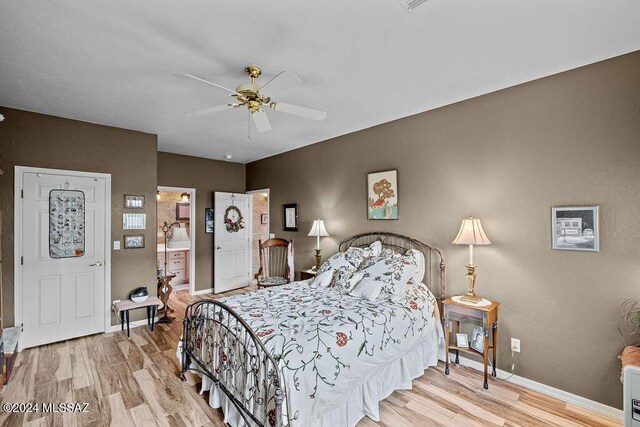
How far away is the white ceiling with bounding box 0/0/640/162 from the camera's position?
1.81 meters

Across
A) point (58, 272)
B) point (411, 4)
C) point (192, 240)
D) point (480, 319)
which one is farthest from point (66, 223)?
point (480, 319)

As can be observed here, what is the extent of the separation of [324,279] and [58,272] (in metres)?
3.32

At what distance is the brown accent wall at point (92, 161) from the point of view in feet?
11.1

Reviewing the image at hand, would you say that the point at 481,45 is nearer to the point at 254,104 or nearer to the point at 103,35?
the point at 254,104

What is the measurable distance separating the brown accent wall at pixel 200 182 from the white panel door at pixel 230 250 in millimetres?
207

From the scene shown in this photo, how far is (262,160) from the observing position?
6160mm

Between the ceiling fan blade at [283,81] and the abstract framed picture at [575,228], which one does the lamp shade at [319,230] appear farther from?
the abstract framed picture at [575,228]

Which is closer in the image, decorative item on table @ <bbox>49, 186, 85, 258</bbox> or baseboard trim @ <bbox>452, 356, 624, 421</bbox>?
baseboard trim @ <bbox>452, 356, 624, 421</bbox>

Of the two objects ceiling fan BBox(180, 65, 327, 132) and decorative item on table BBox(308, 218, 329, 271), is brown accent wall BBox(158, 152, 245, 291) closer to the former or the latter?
decorative item on table BBox(308, 218, 329, 271)

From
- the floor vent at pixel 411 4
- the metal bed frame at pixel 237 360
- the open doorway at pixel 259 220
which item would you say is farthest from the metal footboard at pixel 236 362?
the open doorway at pixel 259 220

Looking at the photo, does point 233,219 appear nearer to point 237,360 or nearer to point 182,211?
point 182,211

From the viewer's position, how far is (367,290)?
2.94 m

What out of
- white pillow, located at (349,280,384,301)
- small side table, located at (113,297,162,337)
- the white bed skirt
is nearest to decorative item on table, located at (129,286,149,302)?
small side table, located at (113,297,162,337)

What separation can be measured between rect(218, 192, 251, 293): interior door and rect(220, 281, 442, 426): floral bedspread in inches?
125
